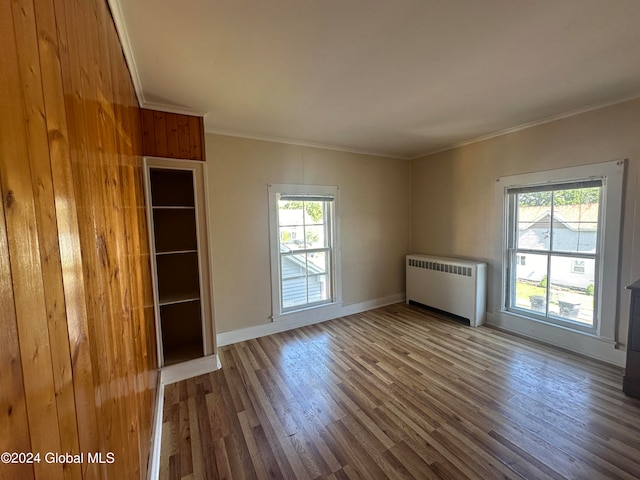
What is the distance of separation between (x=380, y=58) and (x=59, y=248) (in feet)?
6.27

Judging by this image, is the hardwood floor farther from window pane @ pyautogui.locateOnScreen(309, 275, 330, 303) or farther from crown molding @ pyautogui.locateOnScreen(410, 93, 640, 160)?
crown molding @ pyautogui.locateOnScreen(410, 93, 640, 160)

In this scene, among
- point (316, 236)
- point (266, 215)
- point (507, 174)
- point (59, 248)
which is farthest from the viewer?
point (316, 236)

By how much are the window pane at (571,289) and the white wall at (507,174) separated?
0.70ft

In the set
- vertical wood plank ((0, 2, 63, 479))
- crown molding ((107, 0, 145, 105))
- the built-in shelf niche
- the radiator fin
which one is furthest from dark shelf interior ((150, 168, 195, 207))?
the radiator fin

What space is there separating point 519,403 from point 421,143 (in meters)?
3.10

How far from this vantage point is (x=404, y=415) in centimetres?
196

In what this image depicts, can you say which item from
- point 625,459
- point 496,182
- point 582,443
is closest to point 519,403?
point 582,443

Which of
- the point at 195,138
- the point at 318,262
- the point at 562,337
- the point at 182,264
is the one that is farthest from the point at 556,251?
the point at 182,264

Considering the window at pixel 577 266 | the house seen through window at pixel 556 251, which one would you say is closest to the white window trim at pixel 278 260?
the house seen through window at pixel 556 251

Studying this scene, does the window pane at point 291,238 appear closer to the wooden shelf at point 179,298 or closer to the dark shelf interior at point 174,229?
the dark shelf interior at point 174,229

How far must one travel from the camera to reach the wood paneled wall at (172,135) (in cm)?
229

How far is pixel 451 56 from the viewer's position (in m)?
1.70

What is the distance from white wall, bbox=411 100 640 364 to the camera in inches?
94.0

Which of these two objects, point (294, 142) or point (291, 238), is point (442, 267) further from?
point (294, 142)
